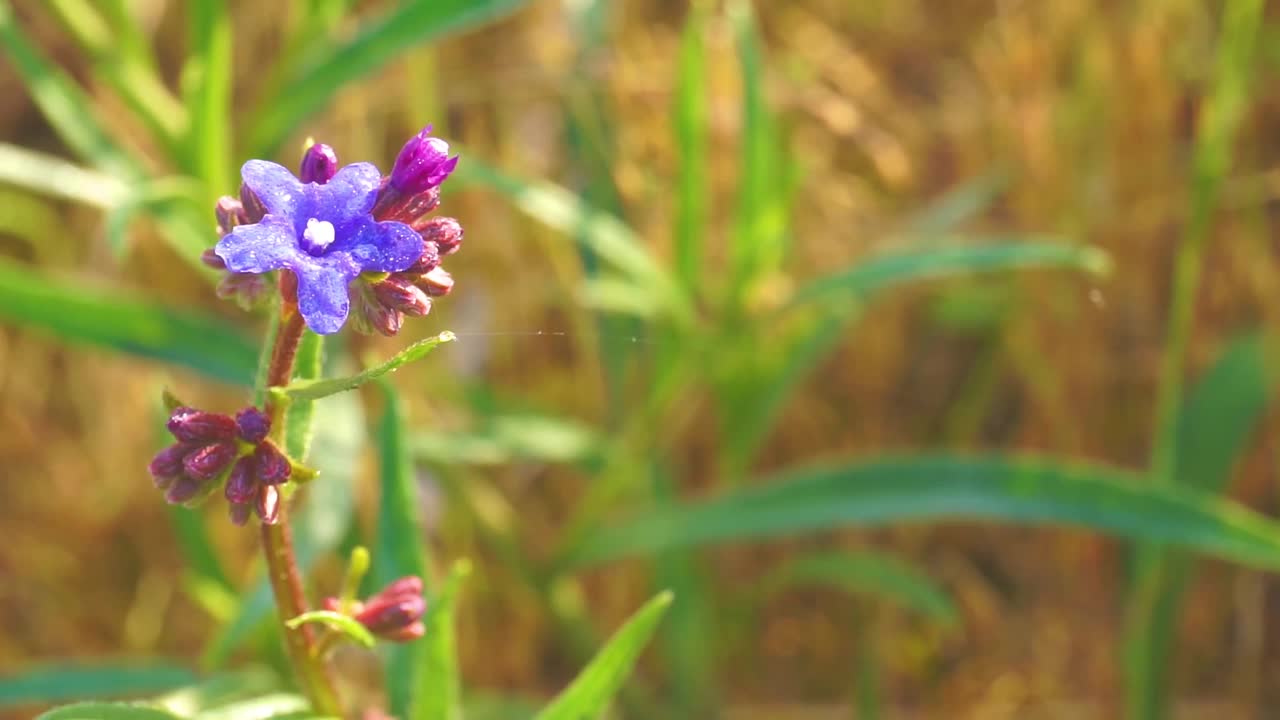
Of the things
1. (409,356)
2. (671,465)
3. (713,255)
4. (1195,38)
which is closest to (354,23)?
(713,255)

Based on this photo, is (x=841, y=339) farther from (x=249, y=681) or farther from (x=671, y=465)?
(x=249, y=681)

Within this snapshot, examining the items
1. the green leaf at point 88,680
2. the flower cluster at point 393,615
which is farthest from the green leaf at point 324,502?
the flower cluster at point 393,615

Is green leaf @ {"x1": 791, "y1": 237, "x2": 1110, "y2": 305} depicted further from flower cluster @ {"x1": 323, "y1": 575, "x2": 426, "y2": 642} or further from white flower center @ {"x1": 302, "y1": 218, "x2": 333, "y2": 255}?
white flower center @ {"x1": 302, "y1": 218, "x2": 333, "y2": 255}

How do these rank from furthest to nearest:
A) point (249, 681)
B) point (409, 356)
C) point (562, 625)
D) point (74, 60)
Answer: point (74, 60), point (562, 625), point (249, 681), point (409, 356)

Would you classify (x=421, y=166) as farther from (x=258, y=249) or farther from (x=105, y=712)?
(x=105, y=712)

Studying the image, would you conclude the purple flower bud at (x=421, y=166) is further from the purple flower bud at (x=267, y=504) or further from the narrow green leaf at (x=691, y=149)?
the narrow green leaf at (x=691, y=149)

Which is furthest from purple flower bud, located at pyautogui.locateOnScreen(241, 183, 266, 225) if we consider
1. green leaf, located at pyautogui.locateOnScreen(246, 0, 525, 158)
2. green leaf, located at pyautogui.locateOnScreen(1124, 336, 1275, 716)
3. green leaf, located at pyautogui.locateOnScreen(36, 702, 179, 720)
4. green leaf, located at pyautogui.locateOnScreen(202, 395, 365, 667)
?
green leaf, located at pyautogui.locateOnScreen(1124, 336, 1275, 716)

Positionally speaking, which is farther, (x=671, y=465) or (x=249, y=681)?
(x=671, y=465)
